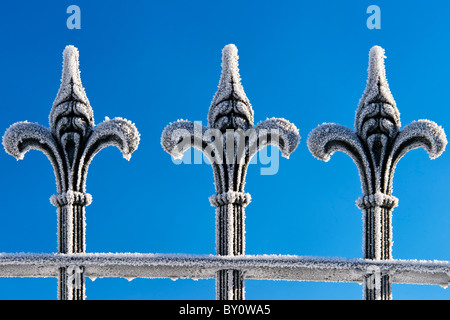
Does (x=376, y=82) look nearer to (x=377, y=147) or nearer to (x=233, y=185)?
(x=377, y=147)

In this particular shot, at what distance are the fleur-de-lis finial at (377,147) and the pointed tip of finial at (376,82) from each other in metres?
0.02

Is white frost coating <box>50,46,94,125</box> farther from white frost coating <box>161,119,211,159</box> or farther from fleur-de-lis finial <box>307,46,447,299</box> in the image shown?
fleur-de-lis finial <box>307,46,447,299</box>

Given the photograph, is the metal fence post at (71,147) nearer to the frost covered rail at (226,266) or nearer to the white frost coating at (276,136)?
the frost covered rail at (226,266)

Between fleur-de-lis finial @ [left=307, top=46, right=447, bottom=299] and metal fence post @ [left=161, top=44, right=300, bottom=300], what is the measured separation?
640mm

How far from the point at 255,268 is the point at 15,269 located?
12.0 feet

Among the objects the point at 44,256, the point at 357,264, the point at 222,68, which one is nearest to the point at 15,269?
the point at 44,256

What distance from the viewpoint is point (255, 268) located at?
9.70 m

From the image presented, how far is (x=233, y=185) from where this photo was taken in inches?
384

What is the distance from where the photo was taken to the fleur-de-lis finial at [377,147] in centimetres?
970

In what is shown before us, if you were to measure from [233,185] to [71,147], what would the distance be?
2581 mm

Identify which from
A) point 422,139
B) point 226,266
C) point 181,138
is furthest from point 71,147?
point 422,139

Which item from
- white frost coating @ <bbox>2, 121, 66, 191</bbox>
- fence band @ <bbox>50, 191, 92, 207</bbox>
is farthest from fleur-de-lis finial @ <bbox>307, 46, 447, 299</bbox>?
white frost coating @ <bbox>2, 121, 66, 191</bbox>

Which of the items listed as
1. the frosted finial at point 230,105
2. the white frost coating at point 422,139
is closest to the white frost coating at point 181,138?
the frosted finial at point 230,105

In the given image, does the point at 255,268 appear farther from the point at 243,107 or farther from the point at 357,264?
the point at 243,107
